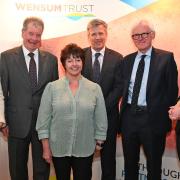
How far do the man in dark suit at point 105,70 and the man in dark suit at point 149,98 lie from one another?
0.17 metres

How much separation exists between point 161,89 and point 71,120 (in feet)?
2.82

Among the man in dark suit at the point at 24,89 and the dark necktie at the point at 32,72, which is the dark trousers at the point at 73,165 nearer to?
the man in dark suit at the point at 24,89

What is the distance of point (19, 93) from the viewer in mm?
2863

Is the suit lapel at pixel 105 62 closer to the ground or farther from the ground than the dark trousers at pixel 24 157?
farther from the ground

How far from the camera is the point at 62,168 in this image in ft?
8.59

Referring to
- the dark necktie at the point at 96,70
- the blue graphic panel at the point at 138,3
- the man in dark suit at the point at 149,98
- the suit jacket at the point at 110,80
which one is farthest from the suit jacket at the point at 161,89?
the blue graphic panel at the point at 138,3

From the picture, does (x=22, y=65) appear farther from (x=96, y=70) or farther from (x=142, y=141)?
(x=142, y=141)

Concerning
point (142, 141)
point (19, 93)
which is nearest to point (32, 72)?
point (19, 93)

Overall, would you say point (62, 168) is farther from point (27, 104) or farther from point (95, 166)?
point (95, 166)

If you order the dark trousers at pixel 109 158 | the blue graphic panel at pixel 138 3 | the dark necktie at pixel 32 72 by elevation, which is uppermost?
the blue graphic panel at pixel 138 3

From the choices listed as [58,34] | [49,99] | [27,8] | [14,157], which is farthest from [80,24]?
[14,157]

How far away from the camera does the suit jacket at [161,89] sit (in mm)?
2775

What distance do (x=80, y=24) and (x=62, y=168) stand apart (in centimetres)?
166

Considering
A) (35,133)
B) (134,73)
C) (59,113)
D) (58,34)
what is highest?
(58,34)
